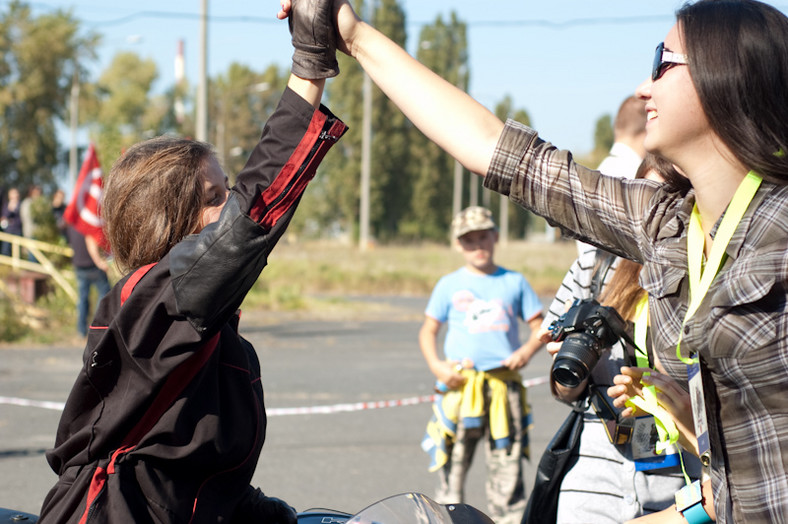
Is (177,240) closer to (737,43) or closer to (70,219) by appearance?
(737,43)

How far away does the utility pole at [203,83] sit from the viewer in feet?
47.9

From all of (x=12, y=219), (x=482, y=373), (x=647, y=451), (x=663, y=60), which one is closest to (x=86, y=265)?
(x=482, y=373)

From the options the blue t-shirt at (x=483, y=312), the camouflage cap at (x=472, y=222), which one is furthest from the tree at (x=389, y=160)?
the blue t-shirt at (x=483, y=312)

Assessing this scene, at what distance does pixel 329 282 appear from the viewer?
2498cm

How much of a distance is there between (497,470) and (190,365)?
3.06m

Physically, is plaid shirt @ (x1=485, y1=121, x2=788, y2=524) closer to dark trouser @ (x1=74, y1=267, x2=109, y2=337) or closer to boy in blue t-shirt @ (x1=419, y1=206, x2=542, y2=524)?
boy in blue t-shirt @ (x1=419, y1=206, x2=542, y2=524)

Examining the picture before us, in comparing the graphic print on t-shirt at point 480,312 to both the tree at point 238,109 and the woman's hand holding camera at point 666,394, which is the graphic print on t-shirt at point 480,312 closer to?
the woman's hand holding camera at point 666,394

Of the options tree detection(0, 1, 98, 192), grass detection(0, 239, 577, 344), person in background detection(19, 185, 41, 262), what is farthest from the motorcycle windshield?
tree detection(0, 1, 98, 192)

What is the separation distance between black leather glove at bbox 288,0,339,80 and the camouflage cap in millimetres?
3267

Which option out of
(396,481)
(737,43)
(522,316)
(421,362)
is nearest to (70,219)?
(421,362)

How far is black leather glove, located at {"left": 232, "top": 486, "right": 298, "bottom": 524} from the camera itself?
2.24 meters

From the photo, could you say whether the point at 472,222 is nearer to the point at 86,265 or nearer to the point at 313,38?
the point at 313,38

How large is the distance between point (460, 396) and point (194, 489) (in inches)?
117

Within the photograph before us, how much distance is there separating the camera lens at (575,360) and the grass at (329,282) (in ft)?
36.8
